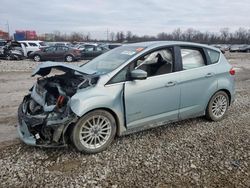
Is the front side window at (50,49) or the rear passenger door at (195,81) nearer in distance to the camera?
the rear passenger door at (195,81)

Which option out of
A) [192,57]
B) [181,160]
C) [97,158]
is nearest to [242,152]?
[181,160]

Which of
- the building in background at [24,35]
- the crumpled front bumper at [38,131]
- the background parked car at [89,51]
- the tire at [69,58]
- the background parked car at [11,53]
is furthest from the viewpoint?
the building in background at [24,35]

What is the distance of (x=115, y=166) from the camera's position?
3.23 meters

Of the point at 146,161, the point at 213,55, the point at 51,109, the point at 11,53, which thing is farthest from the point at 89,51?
the point at 146,161

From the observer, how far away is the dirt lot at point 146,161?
9.55 ft

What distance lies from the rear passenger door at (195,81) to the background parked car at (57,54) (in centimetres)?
1635

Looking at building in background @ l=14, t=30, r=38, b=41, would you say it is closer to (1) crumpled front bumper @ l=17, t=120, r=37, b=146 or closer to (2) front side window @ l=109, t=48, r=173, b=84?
(1) crumpled front bumper @ l=17, t=120, r=37, b=146

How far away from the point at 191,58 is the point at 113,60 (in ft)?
4.83

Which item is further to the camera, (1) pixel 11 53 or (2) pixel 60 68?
(1) pixel 11 53

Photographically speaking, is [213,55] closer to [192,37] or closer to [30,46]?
[30,46]

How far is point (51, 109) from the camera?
133 inches

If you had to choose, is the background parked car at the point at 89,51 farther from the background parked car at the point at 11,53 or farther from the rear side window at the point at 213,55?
the rear side window at the point at 213,55

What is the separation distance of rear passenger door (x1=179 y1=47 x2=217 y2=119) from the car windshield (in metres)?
0.92

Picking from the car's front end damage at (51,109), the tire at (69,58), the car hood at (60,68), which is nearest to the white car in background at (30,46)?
the tire at (69,58)
